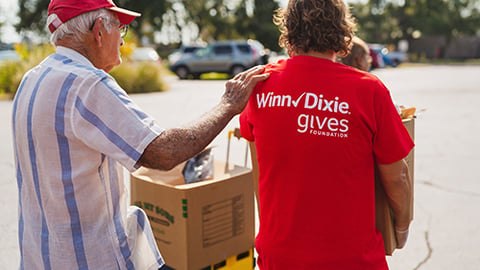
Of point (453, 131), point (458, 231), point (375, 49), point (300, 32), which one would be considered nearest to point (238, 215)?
point (300, 32)

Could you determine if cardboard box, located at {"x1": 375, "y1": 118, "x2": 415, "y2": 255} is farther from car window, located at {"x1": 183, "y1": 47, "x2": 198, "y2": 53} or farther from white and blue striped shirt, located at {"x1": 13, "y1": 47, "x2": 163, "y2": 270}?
car window, located at {"x1": 183, "y1": 47, "x2": 198, "y2": 53}

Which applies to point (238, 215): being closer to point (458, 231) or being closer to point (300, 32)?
point (300, 32)

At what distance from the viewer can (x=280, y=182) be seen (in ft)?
5.94

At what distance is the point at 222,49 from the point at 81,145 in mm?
21662

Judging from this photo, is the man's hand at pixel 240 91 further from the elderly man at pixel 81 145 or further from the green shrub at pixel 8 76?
the green shrub at pixel 8 76

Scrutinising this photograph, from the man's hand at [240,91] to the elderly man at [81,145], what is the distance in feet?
0.24

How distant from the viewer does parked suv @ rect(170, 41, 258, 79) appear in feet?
73.5

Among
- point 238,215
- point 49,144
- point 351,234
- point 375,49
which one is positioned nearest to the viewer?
point 49,144

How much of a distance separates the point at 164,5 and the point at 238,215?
4192 cm

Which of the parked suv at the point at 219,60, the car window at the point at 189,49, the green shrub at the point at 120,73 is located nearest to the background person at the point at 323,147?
the green shrub at the point at 120,73

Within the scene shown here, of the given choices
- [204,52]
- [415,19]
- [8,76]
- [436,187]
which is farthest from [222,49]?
[415,19]

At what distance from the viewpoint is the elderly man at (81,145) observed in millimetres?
1563

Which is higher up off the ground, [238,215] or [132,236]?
[132,236]

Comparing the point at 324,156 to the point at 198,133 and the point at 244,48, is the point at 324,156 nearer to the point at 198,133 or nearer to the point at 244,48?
the point at 198,133
